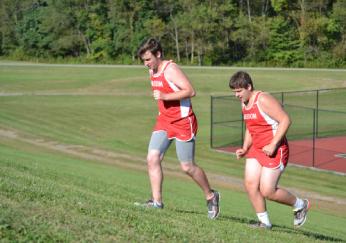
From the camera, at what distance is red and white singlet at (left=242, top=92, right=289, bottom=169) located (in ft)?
27.3

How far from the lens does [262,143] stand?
8445mm

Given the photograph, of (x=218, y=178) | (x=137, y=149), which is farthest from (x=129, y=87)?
(x=218, y=178)

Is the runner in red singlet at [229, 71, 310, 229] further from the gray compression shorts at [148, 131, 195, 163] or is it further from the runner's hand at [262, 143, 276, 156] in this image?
the gray compression shorts at [148, 131, 195, 163]

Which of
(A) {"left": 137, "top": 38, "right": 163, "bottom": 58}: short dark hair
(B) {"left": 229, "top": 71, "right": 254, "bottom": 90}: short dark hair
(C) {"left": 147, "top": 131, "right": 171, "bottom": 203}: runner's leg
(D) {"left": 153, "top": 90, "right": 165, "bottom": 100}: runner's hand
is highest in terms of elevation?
(A) {"left": 137, "top": 38, "right": 163, "bottom": 58}: short dark hair

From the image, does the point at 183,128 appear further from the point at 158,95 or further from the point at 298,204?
the point at 298,204

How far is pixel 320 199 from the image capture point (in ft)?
65.5

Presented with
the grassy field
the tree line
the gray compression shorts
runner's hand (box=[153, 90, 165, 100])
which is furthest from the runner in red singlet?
the tree line

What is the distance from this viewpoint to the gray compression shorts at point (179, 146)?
352 inches


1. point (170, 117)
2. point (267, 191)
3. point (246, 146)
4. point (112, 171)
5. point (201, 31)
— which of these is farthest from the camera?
point (201, 31)

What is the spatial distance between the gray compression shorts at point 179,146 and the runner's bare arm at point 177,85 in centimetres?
60

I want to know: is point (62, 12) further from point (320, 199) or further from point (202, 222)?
point (202, 222)

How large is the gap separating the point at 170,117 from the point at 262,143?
1.25 m

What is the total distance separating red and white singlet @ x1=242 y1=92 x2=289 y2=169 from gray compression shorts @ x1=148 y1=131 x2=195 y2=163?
85 centimetres

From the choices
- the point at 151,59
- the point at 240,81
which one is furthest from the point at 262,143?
the point at 151,59
